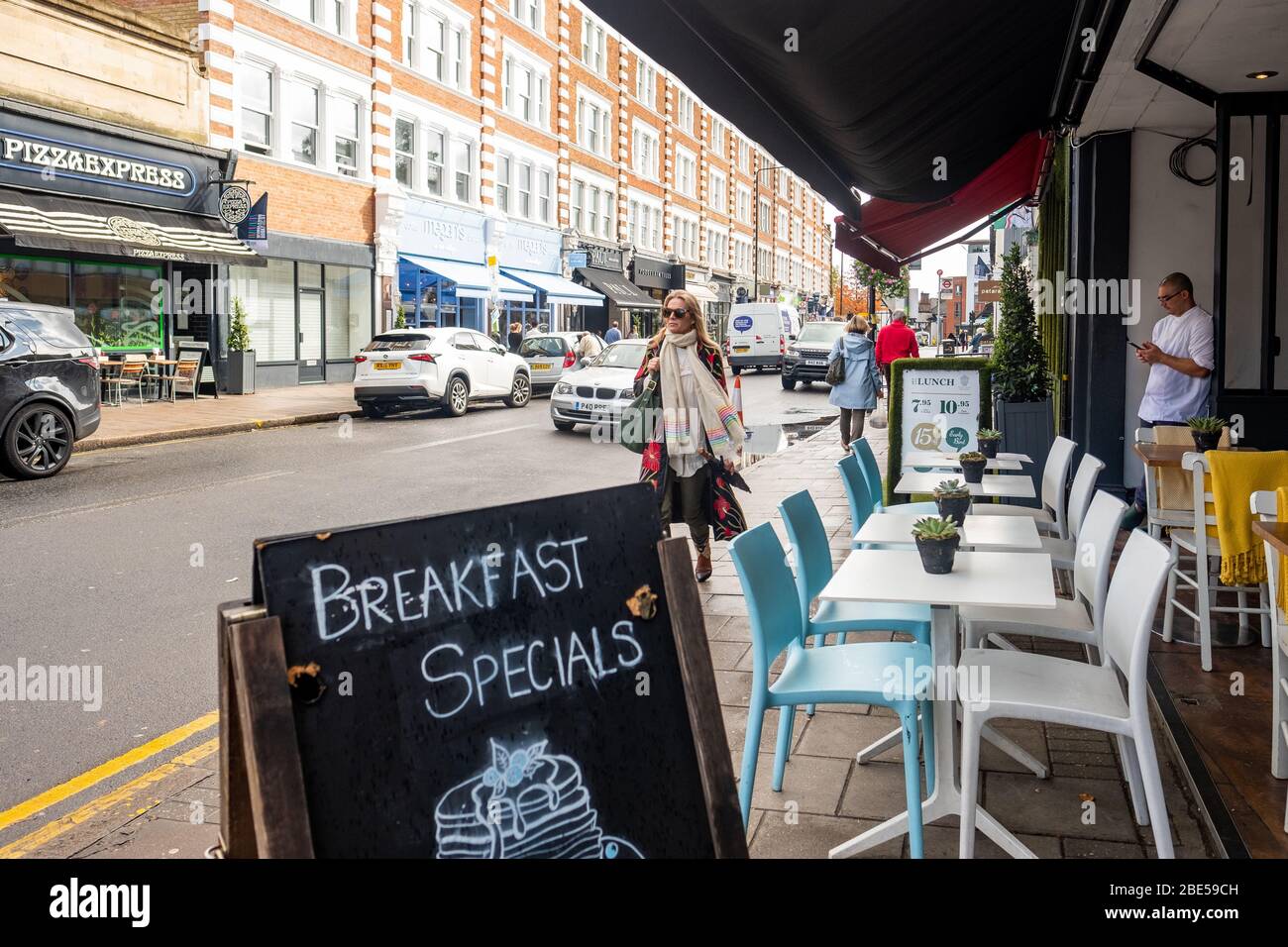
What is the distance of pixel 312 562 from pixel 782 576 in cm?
213

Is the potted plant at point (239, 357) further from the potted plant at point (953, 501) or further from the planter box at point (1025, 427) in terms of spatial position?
the potted plant at point (953, 501)

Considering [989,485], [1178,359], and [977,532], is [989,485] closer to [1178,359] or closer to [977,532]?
[977,532]

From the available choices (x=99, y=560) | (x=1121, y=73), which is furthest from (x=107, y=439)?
(x=1121, y=73)

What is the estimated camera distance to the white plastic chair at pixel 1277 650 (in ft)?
12.0

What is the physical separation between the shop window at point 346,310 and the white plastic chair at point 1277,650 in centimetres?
2313

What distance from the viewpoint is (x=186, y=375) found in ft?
64.7

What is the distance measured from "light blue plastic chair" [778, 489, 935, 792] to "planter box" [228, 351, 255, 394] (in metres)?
18.6

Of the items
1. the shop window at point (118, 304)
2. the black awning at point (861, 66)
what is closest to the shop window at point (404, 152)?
the shop window at point (118, 304)

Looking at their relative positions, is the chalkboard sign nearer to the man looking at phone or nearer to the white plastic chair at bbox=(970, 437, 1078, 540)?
the white plastic chair at bbox=(970, 437, 1078, 540)

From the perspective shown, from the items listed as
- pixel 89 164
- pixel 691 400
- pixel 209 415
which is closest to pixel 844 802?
pixel 691 400

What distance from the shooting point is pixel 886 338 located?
1347cm

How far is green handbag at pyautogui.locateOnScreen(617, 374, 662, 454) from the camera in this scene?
7.02 metres

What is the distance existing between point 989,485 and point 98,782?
4.76 metres
